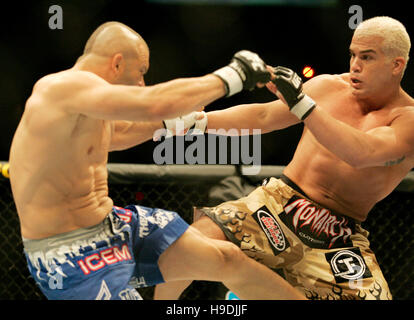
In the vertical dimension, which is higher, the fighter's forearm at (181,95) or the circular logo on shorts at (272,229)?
the fighter's forearm at (181,95)

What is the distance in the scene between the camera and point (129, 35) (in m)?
2.09

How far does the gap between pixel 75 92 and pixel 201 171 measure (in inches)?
56.4

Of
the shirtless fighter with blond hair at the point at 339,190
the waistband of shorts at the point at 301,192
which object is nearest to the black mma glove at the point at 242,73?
the shirtless fighter with blond hair at the point at 339,190

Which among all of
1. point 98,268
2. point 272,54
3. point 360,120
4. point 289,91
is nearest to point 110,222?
point 98,268

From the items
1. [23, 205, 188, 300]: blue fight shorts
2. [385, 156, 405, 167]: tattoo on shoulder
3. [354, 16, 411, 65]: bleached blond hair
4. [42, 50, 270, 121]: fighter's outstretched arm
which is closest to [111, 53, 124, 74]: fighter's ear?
[42, 50, 270, 121]: fighter's outstretched arm

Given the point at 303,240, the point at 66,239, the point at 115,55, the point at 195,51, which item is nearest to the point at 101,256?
the point at 66,239

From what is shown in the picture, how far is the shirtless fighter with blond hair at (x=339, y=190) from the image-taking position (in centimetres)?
237

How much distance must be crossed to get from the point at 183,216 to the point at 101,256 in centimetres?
146

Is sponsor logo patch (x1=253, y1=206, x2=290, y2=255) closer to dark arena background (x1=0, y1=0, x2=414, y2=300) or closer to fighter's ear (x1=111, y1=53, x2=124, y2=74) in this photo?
fighter's ear (x1=111, y1=53, x2=124, y2=74)

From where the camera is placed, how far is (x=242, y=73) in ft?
6.73

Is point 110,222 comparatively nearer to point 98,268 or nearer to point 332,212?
point 98,268

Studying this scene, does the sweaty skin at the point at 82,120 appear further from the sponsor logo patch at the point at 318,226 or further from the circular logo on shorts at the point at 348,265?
the circular logo on shorts at the point at 348,265

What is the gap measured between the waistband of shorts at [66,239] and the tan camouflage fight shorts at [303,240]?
1.98 feet
